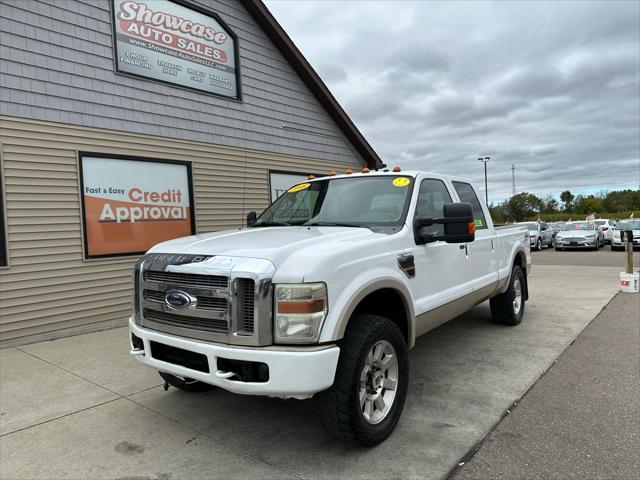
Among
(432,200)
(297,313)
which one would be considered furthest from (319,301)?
(432,200)

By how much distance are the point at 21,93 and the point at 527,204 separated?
7263 cm

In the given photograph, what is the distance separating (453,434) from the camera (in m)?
3.17

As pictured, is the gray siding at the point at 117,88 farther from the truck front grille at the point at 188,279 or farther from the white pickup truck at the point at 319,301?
the truck front grille at the point at 188,279

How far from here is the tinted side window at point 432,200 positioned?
391cm

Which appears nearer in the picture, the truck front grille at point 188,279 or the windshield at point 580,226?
the truck front grille at point 188,279

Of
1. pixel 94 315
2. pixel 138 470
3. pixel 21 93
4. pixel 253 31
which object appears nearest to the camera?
pixel 138 470

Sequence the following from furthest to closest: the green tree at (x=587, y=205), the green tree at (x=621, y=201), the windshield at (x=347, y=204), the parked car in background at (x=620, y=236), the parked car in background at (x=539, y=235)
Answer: the green tree at (x=587, y=205), the green tree at (x=621, y=201), the parked car in background at (x=539, y=235), the parked car in background at (x=620, y=236), the windshield at (x=347, y=204)

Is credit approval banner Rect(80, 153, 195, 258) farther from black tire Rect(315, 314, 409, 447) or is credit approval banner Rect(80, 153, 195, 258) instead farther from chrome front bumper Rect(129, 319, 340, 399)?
black tire Rect(315, 314, 409, 447)

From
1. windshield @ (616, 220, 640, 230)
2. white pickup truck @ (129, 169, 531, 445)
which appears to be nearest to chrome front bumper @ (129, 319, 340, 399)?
white pickup truck @ (129, 169, 531, 445)

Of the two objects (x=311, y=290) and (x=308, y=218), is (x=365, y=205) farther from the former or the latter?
(x=311, y=290)

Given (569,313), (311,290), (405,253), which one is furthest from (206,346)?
(569,313)

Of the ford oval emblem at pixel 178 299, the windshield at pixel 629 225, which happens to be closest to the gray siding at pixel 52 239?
the ford oval emblem at pixel 178 299

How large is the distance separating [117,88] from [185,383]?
5.13 m

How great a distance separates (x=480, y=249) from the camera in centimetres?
488
